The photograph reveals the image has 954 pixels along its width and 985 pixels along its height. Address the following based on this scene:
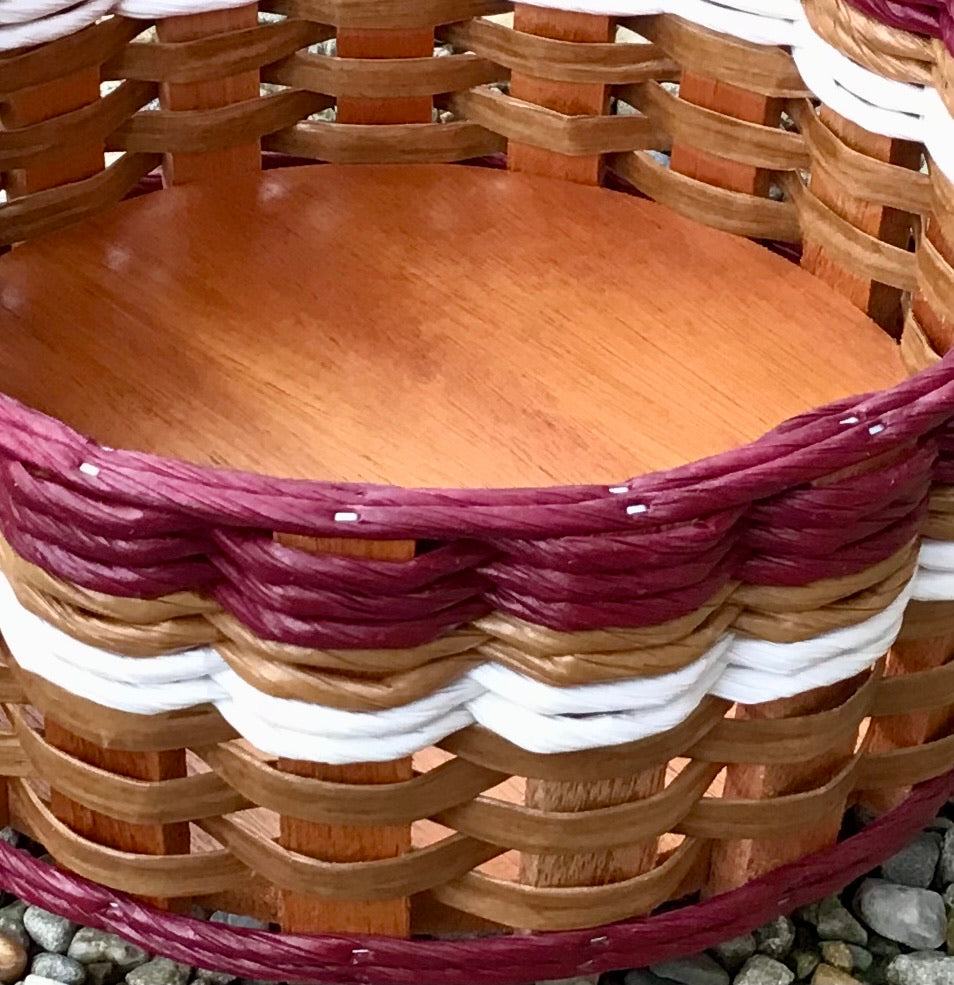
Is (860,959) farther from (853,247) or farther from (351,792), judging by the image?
(853,247)

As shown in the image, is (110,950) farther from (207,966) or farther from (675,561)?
(675,561)

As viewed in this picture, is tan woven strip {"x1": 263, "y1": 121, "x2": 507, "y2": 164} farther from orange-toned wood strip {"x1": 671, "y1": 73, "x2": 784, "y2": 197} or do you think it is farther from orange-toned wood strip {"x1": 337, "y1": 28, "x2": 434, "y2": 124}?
orange-toned wood strip {"x1": 671, "y1": 73, "x2": 784, "y2": 197}

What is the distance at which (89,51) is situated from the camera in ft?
3.48

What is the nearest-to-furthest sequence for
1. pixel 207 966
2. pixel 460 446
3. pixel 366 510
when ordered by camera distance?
pixel 366 510 < pixel 207 966 < pixel 460 446

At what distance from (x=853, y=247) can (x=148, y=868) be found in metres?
0.57

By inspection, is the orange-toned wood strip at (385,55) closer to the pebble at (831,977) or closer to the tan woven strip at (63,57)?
the tan woven strip at (63,57)

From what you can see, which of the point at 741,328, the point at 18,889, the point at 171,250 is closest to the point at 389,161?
the point at 171,250

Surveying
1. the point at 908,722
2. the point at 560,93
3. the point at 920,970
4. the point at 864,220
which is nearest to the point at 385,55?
the point at 560,93

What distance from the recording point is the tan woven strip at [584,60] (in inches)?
44.3

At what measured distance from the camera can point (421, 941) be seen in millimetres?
790

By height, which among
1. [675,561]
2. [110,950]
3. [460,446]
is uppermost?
[675,561]

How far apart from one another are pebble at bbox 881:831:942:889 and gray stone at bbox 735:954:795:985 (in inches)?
3.8

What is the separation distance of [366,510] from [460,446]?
333 millimetres

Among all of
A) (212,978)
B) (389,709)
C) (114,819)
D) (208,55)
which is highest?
(208,55)
